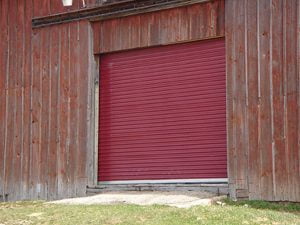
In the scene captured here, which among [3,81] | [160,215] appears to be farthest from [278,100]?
[3,81]

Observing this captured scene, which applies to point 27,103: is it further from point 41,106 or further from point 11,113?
point 11,113

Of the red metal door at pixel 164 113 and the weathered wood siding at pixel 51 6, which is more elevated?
the weathered wood siding at pixel 51 6

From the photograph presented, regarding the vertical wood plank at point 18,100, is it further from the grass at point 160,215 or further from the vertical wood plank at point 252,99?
the vertical wood plank at point 252,99

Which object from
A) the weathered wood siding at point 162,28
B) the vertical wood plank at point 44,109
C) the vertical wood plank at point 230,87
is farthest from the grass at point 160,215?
the weathered wood siding at point 162,28

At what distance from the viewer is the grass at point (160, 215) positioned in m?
9.73

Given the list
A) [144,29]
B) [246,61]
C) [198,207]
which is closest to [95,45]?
[144,29]

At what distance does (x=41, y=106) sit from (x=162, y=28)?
3.65m

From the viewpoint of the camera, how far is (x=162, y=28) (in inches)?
534

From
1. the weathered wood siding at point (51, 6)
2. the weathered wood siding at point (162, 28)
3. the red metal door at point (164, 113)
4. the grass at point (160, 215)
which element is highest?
the weathered wood siding at point (51, 6)

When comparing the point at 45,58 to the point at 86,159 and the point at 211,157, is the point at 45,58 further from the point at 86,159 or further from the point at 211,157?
the point at 211,157

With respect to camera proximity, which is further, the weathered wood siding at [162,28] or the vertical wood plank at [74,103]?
the vertical wood plank at [74,103]

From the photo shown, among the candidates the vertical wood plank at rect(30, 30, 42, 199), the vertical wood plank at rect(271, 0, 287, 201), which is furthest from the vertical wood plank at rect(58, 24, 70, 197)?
the vertical wood plank at rect(271, 0, 287, 201)

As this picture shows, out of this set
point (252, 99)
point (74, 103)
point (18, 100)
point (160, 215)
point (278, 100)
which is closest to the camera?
point (160, 215)

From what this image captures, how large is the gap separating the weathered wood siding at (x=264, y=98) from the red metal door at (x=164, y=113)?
491 mm
